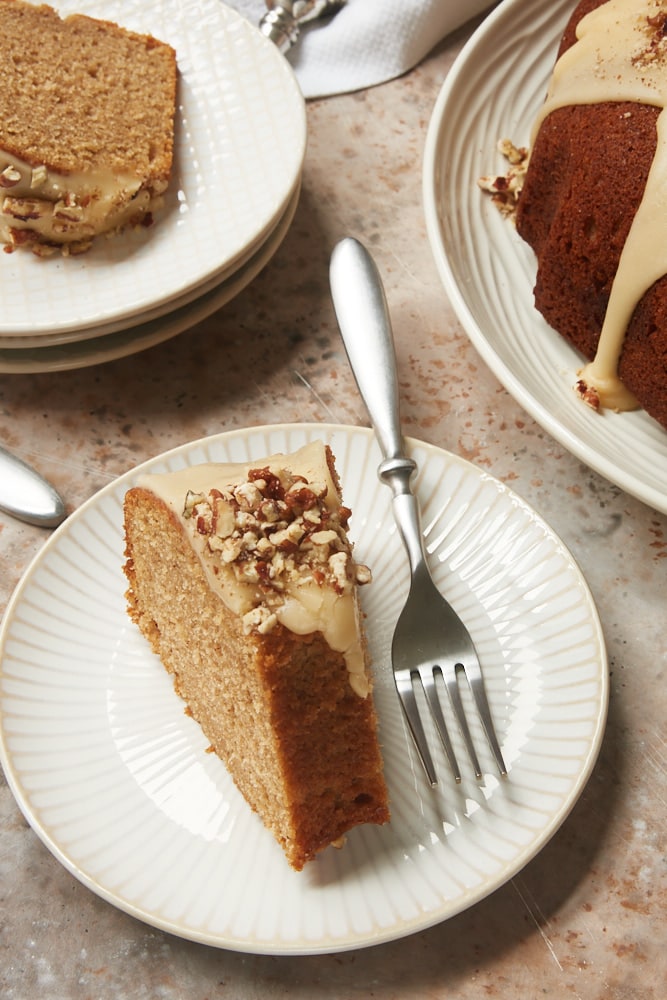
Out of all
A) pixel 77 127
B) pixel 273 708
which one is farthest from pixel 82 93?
pixel 273 708

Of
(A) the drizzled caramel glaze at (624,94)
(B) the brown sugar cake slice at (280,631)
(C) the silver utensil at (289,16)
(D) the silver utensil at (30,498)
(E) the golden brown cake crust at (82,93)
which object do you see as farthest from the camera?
(C) the silver utensil at (289,16)

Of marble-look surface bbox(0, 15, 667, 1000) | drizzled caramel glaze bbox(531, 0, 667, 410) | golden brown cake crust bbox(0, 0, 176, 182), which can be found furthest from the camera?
golden brown cake crust bbox(0, 0, 176, 182)

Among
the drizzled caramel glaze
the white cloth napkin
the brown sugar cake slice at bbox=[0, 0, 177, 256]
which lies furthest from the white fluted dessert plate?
the white cloth napkin

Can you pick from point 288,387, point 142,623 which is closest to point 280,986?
point 142,623

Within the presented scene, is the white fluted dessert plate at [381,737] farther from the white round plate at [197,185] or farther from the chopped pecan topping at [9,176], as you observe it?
the chopped pecan topping at [9,176]

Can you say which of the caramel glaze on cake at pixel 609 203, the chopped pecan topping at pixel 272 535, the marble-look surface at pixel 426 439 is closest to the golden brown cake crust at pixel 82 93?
the marble-look surface at pixel 426 439

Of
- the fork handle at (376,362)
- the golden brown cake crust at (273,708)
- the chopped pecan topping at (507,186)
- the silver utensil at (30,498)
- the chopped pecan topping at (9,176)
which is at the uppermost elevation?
the chopped pecan topping at (507,186)

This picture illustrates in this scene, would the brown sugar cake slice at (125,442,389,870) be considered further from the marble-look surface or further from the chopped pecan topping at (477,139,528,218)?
the chopped pecan topping at (477,139,528,218)
